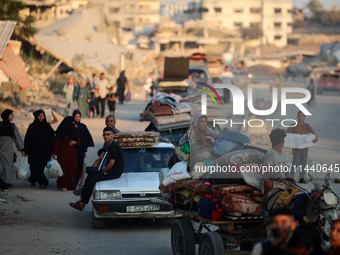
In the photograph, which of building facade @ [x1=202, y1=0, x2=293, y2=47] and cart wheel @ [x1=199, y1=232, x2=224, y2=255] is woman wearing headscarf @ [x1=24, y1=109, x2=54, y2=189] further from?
building facade @ [x1=202, y1=0, x2=293, y2=47]

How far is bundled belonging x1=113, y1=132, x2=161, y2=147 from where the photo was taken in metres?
12.7

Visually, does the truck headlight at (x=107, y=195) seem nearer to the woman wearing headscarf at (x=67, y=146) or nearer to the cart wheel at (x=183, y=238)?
the cart wheel at (x=183, y=238)

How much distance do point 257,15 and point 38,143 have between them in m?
141

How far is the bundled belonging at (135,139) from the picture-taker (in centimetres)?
1267

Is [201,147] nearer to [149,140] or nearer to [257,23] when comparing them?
[149,140]

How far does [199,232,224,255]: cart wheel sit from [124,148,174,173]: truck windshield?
434cm

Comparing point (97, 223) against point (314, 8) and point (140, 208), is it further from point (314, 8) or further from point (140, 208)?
point (314, 8)

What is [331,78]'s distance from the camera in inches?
2292

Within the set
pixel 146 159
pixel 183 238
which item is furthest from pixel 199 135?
pixel 146 159

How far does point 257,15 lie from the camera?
15262 centimetres

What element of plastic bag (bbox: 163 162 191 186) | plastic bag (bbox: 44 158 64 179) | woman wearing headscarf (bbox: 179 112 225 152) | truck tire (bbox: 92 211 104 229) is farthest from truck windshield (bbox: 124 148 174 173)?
plastic bag (bbox: 163 162 191 186)

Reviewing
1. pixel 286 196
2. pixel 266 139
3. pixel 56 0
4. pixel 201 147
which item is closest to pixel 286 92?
pixel 201 147

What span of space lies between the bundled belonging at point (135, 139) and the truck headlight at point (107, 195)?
1.36 metres

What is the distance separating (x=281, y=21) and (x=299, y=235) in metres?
146
